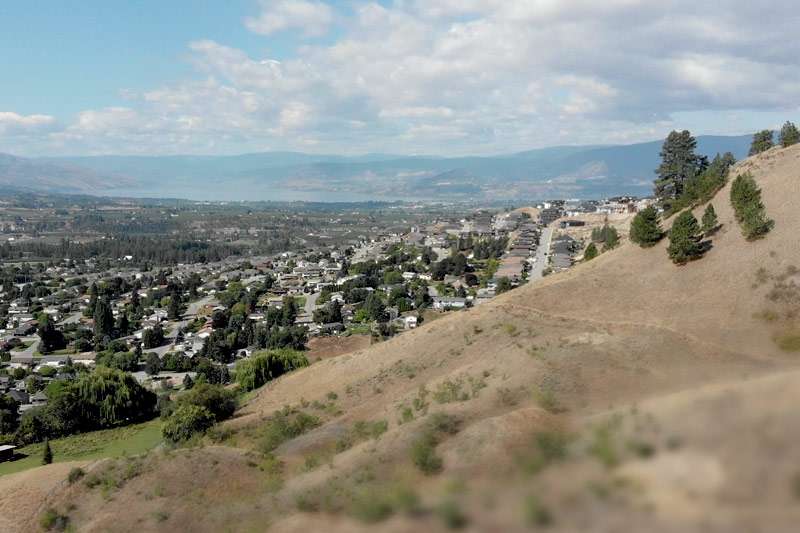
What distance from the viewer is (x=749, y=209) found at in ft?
74.7

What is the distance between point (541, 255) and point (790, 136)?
106 ft

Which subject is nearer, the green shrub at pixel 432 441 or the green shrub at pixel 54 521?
the green shrub at pixel 432 441

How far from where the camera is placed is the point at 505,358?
17453 millimetres

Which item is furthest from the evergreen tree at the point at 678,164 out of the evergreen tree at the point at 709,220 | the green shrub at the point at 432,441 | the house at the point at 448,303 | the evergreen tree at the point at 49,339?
the evergreen tree at the point at 49,339

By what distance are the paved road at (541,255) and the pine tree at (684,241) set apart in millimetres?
17371

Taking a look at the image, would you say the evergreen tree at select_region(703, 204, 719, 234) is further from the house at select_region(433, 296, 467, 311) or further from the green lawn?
the green lawn

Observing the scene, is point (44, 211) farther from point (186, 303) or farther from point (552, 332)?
point (552, 332)

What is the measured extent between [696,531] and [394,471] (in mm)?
5838

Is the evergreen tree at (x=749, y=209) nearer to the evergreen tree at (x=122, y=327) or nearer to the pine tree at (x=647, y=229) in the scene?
the pine tree at (x=647, y=229)

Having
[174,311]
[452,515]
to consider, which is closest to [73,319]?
[174,311]

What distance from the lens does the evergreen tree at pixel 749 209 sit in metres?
22.2

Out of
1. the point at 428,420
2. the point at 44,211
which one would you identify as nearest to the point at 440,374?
the point at 428,420

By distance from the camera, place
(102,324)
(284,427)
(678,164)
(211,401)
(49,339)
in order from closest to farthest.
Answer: (284,427)
(211,401)
(678,164)
(49,339)
(102,324)

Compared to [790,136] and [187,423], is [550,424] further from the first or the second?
[790,136]
